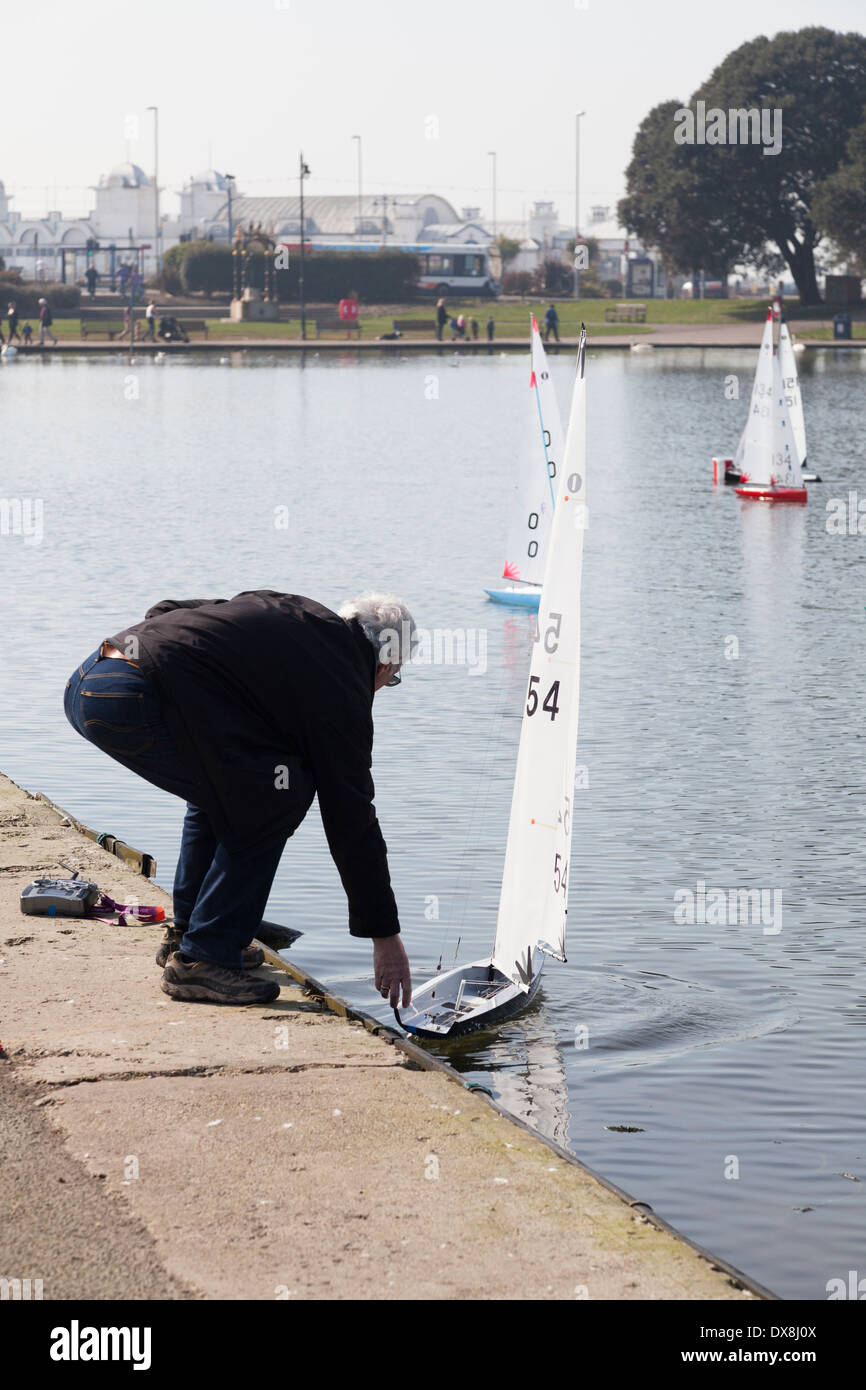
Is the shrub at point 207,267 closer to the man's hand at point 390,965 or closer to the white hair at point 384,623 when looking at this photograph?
the white hair at point 384,623

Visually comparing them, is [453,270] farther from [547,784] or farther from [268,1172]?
[268,1172]

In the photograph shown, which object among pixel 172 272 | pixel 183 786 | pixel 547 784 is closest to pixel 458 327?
pixel 172 272

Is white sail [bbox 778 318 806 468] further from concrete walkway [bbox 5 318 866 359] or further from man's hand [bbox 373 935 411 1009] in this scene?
concrete walkway [bbox 5 318 866 359]

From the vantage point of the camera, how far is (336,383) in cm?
6756

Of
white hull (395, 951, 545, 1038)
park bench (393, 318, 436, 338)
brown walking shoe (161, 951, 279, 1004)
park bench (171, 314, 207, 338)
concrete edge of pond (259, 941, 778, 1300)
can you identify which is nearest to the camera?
concrete edge of pond (259, 941, 778, 1300)

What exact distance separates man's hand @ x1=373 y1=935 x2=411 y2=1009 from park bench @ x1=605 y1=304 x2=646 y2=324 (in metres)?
99.0

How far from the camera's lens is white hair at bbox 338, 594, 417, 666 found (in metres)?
6.57

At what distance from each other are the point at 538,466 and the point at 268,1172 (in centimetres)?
1525

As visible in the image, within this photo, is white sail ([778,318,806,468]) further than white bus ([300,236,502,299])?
No

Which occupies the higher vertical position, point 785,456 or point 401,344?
point 401,344

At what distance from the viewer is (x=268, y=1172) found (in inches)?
219

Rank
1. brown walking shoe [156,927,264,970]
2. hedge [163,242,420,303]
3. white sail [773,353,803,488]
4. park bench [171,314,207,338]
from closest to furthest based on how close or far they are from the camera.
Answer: brown walking shoe [156,927,264,970] → white sail [773,353,803,488] → park bench [171,314,207,338] → hedge [163,242,420,303]

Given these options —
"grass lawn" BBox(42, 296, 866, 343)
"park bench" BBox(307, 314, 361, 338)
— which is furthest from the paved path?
"park bench" BBox(307, 314, 361, 338)

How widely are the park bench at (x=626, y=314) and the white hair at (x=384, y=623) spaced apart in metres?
98.8
